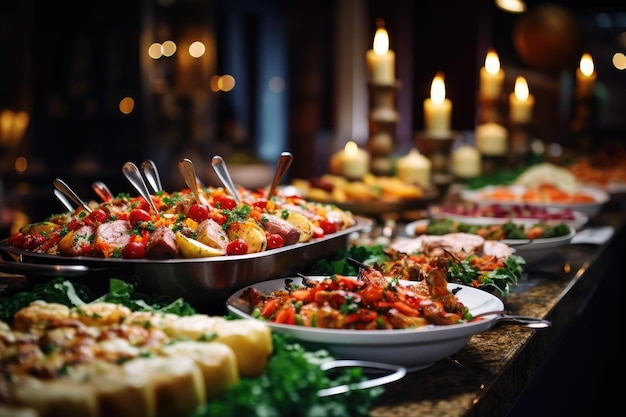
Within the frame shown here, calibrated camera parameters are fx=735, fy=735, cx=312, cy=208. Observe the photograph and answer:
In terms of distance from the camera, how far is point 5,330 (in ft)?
4.66

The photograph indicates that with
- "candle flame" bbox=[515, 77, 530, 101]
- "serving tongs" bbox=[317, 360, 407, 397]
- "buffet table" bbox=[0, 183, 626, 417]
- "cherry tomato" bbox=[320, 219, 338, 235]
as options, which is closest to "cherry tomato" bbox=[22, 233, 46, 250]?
"cherry tomato" bbox=[320, 219, 338, 235]

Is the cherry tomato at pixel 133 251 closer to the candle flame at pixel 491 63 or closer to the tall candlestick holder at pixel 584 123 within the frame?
the candle flame at pixel 491 63

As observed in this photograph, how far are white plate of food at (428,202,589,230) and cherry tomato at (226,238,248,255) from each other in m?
1.62

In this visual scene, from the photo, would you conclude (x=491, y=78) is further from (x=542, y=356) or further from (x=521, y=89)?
(x=542, y=356)

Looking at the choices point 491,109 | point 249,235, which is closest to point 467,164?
point 491,109

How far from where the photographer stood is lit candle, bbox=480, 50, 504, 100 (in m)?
5.30

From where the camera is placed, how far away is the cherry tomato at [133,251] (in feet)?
6.21

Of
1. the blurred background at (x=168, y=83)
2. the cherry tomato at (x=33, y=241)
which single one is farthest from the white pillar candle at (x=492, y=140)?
the cherry tomato at (x=33, y=241)

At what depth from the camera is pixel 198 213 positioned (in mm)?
2133

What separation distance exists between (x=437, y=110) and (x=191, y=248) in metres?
3.19

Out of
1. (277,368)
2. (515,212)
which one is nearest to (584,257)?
(515,212)

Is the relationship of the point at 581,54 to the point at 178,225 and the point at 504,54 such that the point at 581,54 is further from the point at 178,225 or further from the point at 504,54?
the point at 178,225

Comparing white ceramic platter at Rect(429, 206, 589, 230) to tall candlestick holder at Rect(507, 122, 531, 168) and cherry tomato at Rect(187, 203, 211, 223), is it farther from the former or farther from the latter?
tall candlestick holder at Rect(507, 122, 531, 168)

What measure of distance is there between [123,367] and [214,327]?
271 millimetres
